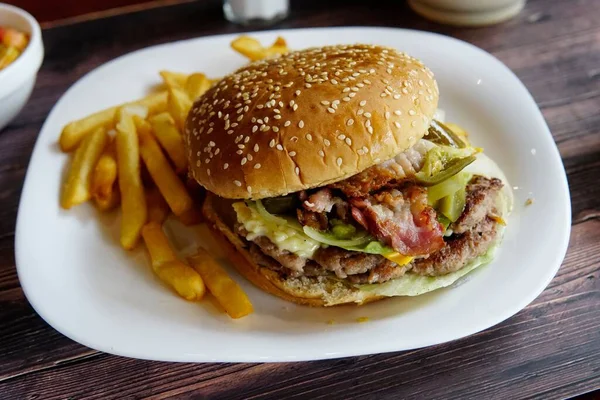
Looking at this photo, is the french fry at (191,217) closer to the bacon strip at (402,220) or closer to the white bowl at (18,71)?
the bacon strip at (402,220)

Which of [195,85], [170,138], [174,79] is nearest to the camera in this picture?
[170,138]

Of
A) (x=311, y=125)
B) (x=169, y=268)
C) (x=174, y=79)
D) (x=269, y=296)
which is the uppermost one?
(x=311, y=125)

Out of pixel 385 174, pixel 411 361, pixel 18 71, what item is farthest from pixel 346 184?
pixel 18 71

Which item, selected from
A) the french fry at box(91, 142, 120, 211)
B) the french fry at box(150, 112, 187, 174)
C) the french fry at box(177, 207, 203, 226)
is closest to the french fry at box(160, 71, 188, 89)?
the french fry at box(150, 112, 187, 174)

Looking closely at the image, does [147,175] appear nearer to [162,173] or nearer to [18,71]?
[162,173]

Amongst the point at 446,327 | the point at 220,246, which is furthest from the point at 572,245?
the point at 220,246

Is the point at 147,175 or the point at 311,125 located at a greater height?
the point at 311,125

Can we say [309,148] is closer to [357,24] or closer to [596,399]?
[596,399]

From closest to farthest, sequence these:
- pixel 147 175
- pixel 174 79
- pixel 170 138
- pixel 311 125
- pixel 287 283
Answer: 1. pixel 311 125
2. pixel 287 283
3. pixel 170 138
4. pixel 147 175
5. pixel 174 79
